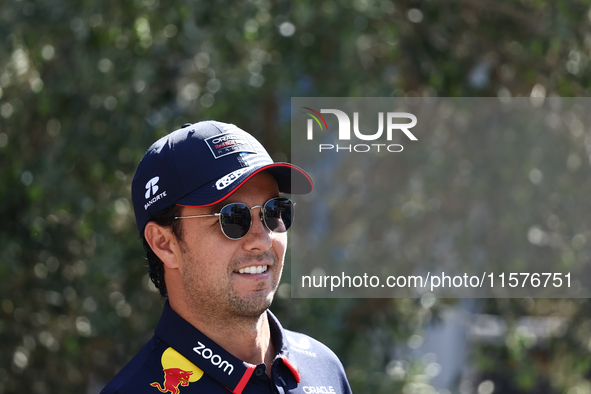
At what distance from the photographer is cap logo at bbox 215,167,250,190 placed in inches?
62.4

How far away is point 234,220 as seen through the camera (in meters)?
1.61

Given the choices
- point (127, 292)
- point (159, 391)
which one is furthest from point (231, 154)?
point (127, 292)

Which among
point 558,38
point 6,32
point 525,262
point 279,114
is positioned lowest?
point 525,262

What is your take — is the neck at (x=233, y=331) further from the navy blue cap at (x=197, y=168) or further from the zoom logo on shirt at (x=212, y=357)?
the navy blue cap at (x=197, y=168)

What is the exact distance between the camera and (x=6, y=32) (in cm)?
345

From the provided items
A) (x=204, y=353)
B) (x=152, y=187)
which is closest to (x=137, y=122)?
(x=152, y=187)

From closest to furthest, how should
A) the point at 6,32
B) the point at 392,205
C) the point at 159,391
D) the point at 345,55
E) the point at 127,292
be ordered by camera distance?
the point at 159,391, the point at 6,32, the point at 345,55, the point at 127,292, the point at 392,205

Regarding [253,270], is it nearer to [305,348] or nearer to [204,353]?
[204,353]

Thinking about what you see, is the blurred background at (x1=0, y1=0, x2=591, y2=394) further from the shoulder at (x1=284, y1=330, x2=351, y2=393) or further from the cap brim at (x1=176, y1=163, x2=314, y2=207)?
the cap brim at (x1=176, y1=163, x2=314, y2=207)

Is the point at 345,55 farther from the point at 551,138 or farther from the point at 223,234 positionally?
the point at 223,234

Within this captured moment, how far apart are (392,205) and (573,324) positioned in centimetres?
156

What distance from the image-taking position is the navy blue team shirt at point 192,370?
150 centimetres

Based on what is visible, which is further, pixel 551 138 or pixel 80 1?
pixel 551 138

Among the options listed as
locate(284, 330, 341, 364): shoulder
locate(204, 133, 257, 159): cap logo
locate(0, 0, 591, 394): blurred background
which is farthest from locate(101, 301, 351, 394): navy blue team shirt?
locate(0, 0, 591, 394): blurred background
